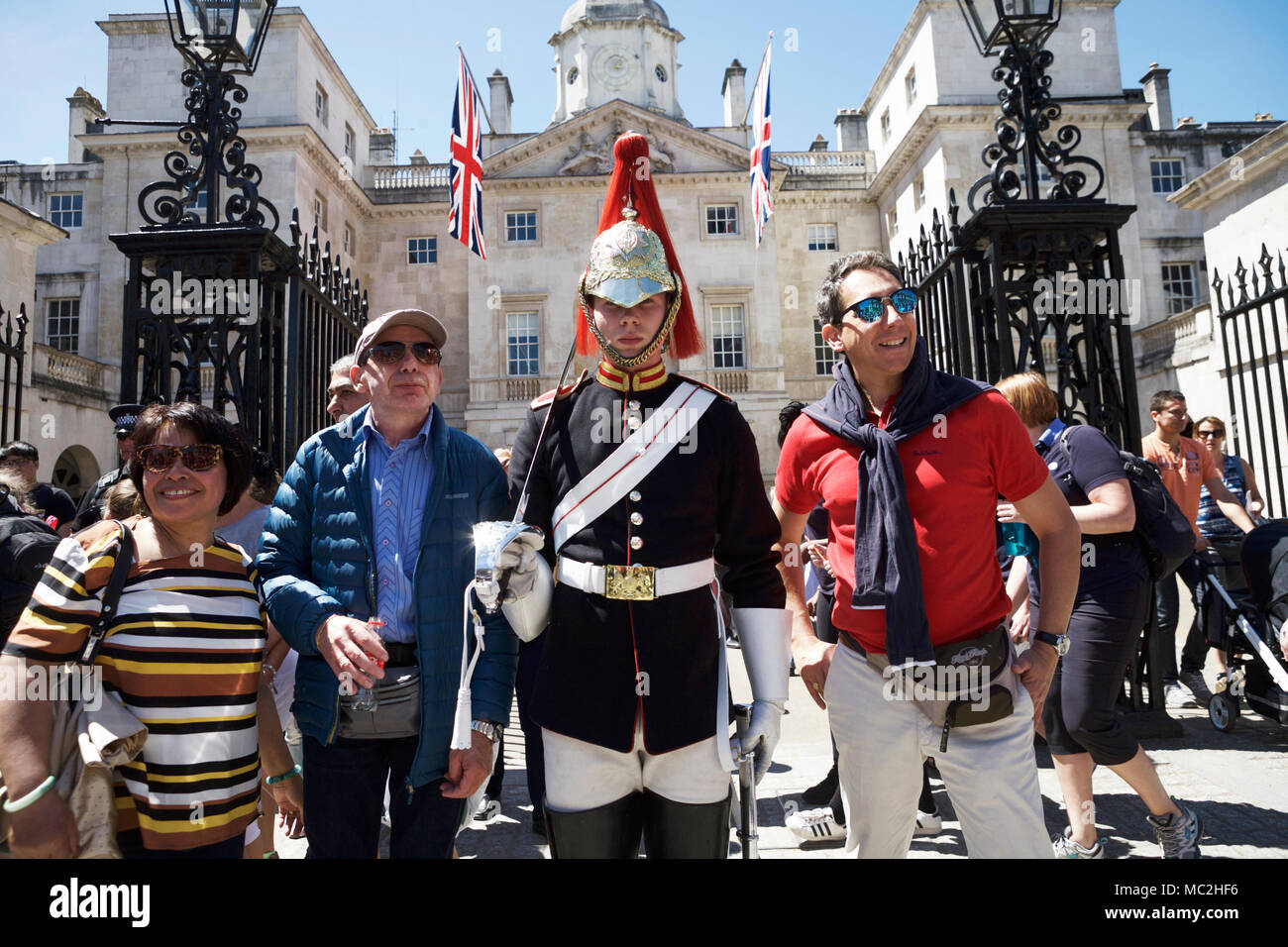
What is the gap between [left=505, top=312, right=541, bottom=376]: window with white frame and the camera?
27.6 m

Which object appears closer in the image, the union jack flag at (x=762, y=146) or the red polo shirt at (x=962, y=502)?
the red polo shirt at (x=962, y=502)

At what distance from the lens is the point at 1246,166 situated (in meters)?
11.6

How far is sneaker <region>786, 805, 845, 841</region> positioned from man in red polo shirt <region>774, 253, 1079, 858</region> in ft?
5.47

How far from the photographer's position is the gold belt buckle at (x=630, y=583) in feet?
7.62

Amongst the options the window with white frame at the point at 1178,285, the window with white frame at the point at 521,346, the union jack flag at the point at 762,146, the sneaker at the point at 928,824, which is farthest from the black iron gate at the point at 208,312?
the window with white frame at the point at 1178,285

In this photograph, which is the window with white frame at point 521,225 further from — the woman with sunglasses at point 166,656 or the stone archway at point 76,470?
the woman with sunglasses at point 166,656

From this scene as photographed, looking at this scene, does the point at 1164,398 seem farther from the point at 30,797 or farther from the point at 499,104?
the point at 499,104

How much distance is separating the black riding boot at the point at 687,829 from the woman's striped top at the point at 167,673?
1.19 metres

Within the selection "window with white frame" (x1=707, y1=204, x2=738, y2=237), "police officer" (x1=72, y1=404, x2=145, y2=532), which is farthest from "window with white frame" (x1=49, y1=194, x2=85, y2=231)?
"police officer" (x1=72, y1=404, x2=145, y2=532)

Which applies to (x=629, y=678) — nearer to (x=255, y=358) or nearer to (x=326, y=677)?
(x=326, y=677)

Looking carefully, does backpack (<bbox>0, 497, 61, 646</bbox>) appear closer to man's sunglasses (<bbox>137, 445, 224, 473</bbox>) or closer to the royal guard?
man's sunglasses (<bbox>137, 445, 224, 473</bbox>)

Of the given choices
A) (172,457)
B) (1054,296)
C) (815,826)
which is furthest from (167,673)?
(1054,296)

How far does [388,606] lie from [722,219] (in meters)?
27.6
